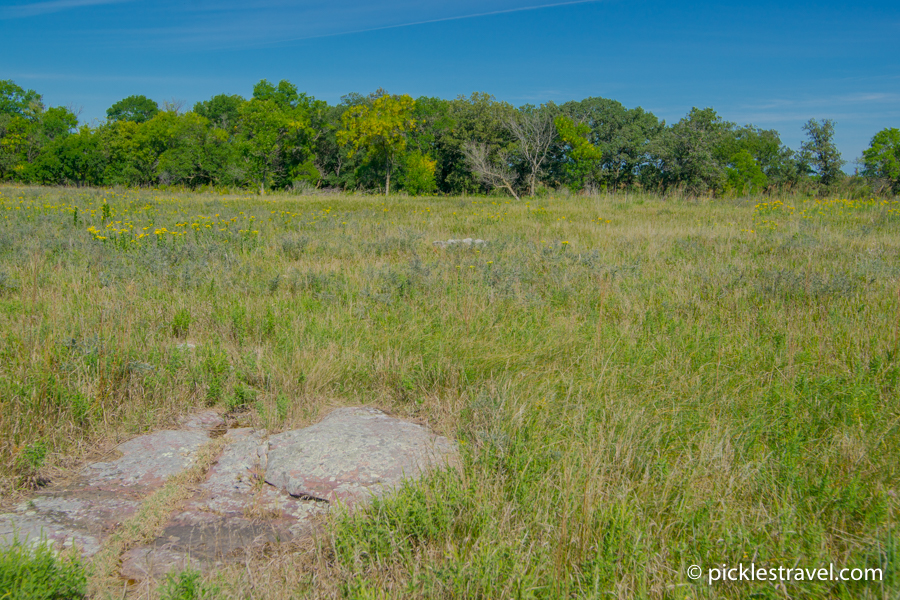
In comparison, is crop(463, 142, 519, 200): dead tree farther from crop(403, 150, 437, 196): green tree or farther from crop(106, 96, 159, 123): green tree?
crop(106, 96, 159, 123): green tree

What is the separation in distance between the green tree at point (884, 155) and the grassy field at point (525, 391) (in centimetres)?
4925

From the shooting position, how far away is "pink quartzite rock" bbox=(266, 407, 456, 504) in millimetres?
2746

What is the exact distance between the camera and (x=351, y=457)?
294 cm

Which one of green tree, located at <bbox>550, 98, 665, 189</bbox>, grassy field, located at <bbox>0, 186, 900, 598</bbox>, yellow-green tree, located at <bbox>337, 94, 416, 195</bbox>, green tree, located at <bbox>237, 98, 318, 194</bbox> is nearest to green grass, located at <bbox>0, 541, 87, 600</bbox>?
grassy field, located at <bbox>0, 186, 900, 598</bbox>

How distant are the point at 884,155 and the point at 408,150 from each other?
43.7 meters

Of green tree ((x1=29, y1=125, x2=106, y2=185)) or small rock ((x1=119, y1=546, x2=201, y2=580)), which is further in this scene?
green tree ((x1=29, y1=125, x2=106, y2=185))

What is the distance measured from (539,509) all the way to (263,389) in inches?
93.3

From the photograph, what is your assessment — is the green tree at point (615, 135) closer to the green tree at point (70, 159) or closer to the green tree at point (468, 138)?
the green tree at point (468, 138)

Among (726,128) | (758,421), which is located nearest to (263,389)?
(758,421)

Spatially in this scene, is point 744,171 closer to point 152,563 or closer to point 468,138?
point 468,138

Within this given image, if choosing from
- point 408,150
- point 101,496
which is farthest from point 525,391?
point 408,150

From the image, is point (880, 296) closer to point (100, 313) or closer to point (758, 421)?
point (758, 421)

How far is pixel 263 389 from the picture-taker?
12.5ft

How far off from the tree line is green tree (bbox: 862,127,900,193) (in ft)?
0.34
